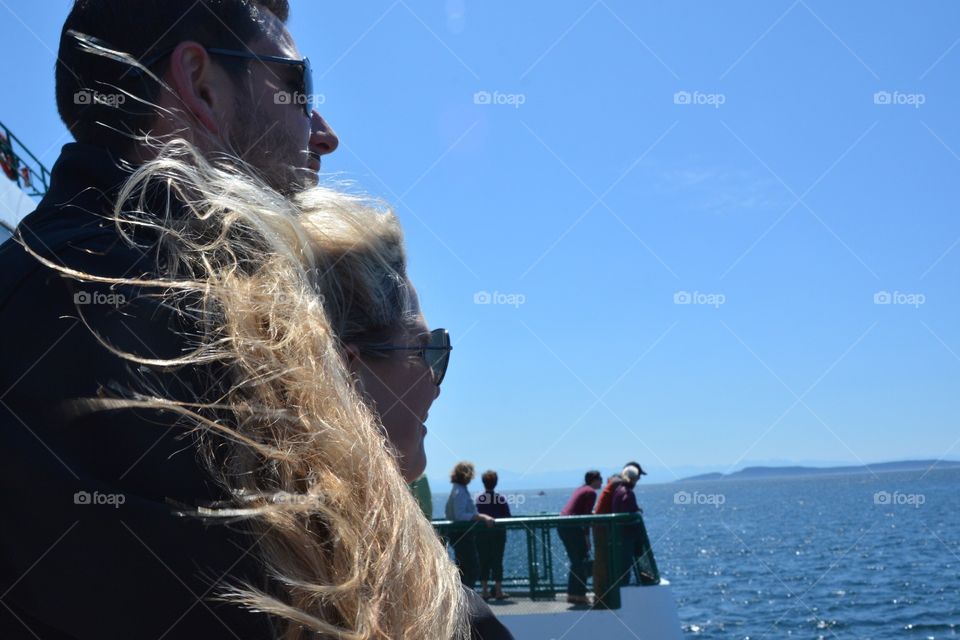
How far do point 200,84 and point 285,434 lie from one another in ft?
2.03

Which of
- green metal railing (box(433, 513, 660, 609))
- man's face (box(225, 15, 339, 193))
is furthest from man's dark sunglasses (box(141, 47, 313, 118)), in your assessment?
green metal railing (box(433, 513, 660, 609))

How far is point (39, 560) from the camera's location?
2.20ft

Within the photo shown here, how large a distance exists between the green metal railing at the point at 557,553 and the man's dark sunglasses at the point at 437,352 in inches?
343

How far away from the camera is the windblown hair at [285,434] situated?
2.30ft

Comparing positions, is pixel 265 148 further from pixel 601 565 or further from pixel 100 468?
pixel 601 565

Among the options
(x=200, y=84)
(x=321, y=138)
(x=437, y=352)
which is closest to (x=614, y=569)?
(x=437, y=352)

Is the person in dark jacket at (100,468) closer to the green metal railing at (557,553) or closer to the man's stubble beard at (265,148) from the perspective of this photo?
the man's stubble beard at (265,148)

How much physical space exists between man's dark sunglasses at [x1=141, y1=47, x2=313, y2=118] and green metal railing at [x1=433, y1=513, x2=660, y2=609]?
919cm

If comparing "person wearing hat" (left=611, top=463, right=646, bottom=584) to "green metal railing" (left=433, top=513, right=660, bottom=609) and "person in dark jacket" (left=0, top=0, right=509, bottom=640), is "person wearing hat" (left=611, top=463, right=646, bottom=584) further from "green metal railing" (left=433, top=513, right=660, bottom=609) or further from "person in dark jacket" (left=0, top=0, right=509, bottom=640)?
"person in dark jacket" (left=0, top=0, right=509, bottom=640)

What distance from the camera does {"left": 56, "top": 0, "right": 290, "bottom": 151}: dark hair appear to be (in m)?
1.05

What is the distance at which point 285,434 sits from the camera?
0.75 meters

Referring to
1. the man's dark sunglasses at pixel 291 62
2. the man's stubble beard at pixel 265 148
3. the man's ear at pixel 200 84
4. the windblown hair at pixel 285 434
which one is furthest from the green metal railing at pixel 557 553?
the windblown hair at pixel 285 434

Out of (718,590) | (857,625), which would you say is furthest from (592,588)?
(718,590)

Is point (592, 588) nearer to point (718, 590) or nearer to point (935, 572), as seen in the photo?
point (718, 590)
